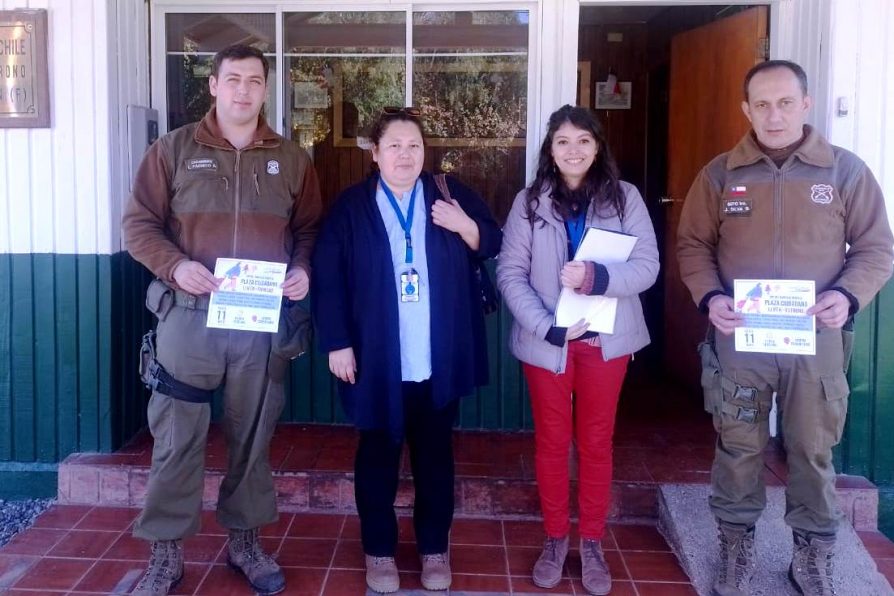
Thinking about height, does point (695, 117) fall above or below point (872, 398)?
above

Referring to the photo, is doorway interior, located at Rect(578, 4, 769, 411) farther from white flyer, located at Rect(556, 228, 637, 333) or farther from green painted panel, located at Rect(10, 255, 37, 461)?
green painted panel, located at Rect(10, 255, 37, 461)

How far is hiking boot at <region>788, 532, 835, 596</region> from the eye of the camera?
3.13 metres

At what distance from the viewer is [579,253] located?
3.07 meters

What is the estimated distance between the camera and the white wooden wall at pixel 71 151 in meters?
4.02

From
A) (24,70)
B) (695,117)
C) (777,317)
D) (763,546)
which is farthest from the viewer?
(695,117)

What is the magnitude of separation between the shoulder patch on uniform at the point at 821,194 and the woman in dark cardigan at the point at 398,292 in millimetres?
1125

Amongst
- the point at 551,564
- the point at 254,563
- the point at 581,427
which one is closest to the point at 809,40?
the point at 581,427

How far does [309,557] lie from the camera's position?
11.7ft

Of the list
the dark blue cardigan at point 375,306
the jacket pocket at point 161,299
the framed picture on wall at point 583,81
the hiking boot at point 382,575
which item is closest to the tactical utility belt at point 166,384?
the jacket pocket at point 161,299

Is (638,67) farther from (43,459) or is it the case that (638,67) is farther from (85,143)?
(43,459)

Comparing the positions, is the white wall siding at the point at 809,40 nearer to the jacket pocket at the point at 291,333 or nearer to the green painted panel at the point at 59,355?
the jacket pocket at the point at 291,333

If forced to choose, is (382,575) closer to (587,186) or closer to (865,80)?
(587,186)

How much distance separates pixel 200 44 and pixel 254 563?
2759mm

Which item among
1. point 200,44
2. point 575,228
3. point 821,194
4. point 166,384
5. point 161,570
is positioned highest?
point 200,44
